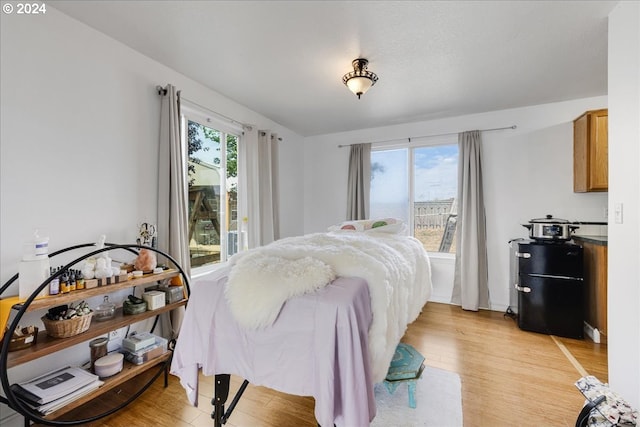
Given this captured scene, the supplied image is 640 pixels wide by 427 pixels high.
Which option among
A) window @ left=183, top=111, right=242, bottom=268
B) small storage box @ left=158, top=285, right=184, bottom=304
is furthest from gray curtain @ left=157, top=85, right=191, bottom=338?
window @ left=183, top=111, right=242, bottom=268

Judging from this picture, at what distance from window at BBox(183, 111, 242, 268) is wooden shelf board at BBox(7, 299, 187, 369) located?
998 millimetres

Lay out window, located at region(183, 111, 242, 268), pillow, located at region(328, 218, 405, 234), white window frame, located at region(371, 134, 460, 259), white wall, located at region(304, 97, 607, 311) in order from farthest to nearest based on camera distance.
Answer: white window frame, located at region(371, 134, 460, 259), white wall, located at region(304, 97, 607, 311), pillow, located at region(328, 218, 405, 234), window, located at region(183, 111, 242, 268)

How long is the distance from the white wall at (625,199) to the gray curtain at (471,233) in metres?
1.83

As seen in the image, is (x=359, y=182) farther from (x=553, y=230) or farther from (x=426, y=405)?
(x=426, y=405)

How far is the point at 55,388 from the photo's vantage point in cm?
153

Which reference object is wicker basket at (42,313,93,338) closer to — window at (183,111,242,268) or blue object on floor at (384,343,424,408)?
window at (183,111,242,268)

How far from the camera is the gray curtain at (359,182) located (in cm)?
429

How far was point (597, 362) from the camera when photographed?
2322 mm

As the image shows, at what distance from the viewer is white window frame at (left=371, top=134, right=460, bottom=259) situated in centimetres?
392

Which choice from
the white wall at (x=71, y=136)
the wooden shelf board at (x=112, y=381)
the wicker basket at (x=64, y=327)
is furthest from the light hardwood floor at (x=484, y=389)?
the white wall at (x=71, y=136)

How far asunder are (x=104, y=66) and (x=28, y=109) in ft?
2.04

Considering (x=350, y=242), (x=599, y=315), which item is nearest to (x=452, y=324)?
(x=599, y=315)

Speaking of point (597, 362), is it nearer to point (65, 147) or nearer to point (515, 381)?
point (515, 381)

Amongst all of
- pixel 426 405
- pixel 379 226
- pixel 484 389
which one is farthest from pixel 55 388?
pixel 379 226
